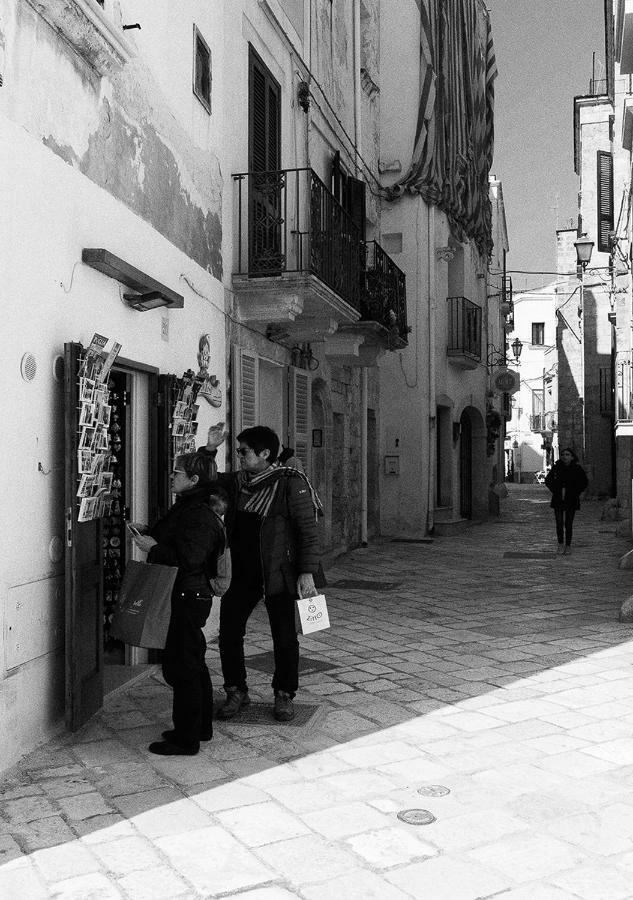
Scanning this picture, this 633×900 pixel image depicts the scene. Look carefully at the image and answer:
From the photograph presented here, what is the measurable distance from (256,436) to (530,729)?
7.92ft

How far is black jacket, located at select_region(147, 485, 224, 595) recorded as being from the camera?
477cm

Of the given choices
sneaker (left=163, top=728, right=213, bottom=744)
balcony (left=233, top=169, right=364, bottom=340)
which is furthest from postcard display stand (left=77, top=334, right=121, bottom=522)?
balcony (left=233, top=169, right=364, bottom=340)

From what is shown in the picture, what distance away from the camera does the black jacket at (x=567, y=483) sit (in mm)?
15539

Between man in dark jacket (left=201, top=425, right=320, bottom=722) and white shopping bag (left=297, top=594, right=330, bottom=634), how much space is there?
6cm

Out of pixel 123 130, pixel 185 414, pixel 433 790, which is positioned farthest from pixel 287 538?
pixel 123 130

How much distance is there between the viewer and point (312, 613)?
536cm

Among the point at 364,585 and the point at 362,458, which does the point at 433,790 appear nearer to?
the point at 364,585

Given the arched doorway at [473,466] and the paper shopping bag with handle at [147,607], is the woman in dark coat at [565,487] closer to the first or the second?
the arched doorway at [473,466]

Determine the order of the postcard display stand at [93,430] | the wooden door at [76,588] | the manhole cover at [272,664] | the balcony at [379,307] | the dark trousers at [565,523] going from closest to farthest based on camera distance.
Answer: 1. the wooden door at [76,588]
2. the postcard display stand at [93,430]
3. the manhole cover at [272,664]
4. the balcony at [379,307]
5. the dark trousers at [565,523]

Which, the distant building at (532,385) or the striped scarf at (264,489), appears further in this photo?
the distant building at (532,385)

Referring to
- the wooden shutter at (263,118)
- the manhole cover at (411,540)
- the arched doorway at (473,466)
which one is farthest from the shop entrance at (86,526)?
the arched doorway at (473,466)

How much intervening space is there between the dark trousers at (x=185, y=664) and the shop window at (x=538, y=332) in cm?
5784

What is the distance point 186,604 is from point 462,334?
1588 centimetres

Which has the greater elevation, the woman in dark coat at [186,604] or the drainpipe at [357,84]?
the drainpipe at [357,84]
